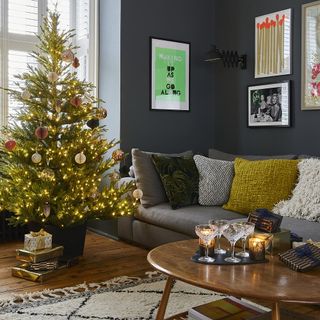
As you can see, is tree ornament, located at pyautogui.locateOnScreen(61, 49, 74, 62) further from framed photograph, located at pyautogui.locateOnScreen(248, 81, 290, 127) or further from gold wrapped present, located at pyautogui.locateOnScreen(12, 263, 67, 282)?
framed photograph, located at pyautogui.locateOnScreen(248, 81, 290, 127)

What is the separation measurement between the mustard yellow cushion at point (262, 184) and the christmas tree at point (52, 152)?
98cm

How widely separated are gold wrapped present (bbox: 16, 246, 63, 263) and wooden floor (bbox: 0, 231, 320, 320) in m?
0.14

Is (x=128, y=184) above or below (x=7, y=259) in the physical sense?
above

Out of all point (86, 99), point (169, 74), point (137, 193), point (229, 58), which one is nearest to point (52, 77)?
point (86, 99)

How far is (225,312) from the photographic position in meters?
2.00

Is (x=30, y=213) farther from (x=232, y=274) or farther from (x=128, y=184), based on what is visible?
(x=232, y=274)

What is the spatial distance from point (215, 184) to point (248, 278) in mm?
2018

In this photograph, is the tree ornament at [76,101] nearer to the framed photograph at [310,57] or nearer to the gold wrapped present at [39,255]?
the gold wrapped present at [39,255]

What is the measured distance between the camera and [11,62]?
432cm

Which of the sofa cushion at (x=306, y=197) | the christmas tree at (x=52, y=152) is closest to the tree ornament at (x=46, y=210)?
the christmas tree at (x=52, y=152)

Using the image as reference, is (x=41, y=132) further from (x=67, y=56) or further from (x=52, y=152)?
(x=67, y=56)

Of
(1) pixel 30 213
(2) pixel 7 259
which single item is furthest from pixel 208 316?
(2) pixel 7 259

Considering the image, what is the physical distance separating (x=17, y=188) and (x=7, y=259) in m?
0.60

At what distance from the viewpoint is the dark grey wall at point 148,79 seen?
172 inches
